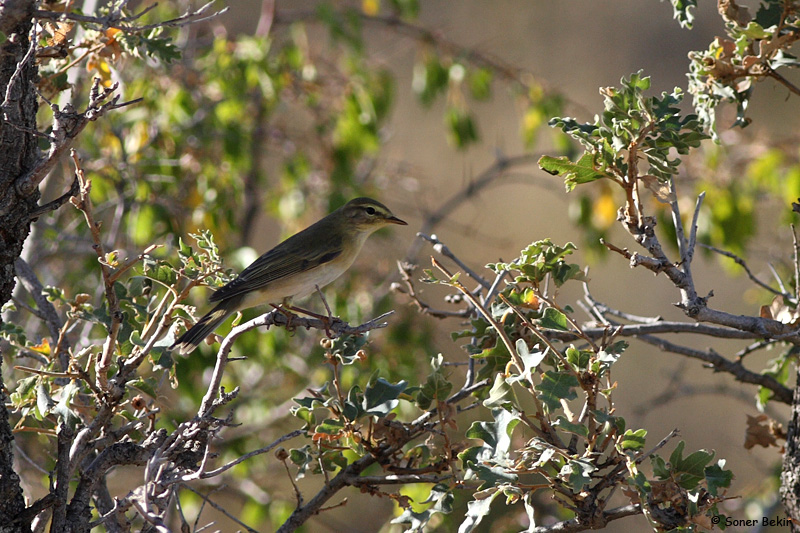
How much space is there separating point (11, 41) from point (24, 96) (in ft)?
0.49

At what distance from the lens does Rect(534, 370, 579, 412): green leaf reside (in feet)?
6.10

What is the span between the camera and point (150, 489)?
171 centimetres

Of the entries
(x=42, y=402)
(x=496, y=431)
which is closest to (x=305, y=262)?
(x=42, y=402)

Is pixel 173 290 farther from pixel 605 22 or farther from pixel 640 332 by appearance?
pixel 605 22

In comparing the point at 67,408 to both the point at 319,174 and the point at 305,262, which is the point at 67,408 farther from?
the point at 319,174

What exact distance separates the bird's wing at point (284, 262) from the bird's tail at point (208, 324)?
88mm

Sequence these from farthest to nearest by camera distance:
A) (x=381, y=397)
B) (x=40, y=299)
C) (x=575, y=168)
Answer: (x=40, y=299) → (x=381, y=397) → (x=575, y=168)

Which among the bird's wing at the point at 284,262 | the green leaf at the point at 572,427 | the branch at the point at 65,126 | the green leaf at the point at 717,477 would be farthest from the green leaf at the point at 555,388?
the bird's wing at the point at 284,262

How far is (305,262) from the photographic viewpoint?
4320mm

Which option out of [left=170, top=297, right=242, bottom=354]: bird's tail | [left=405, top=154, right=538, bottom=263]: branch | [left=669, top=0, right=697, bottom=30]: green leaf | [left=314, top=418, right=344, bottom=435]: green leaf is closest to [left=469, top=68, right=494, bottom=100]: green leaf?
[left=405, top=154, right=538, bottom=263]: branch

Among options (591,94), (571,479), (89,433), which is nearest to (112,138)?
(89,433)

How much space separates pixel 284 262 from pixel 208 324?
77 cm

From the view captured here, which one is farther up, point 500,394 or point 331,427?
point 500,394

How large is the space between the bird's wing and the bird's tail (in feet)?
0.29
